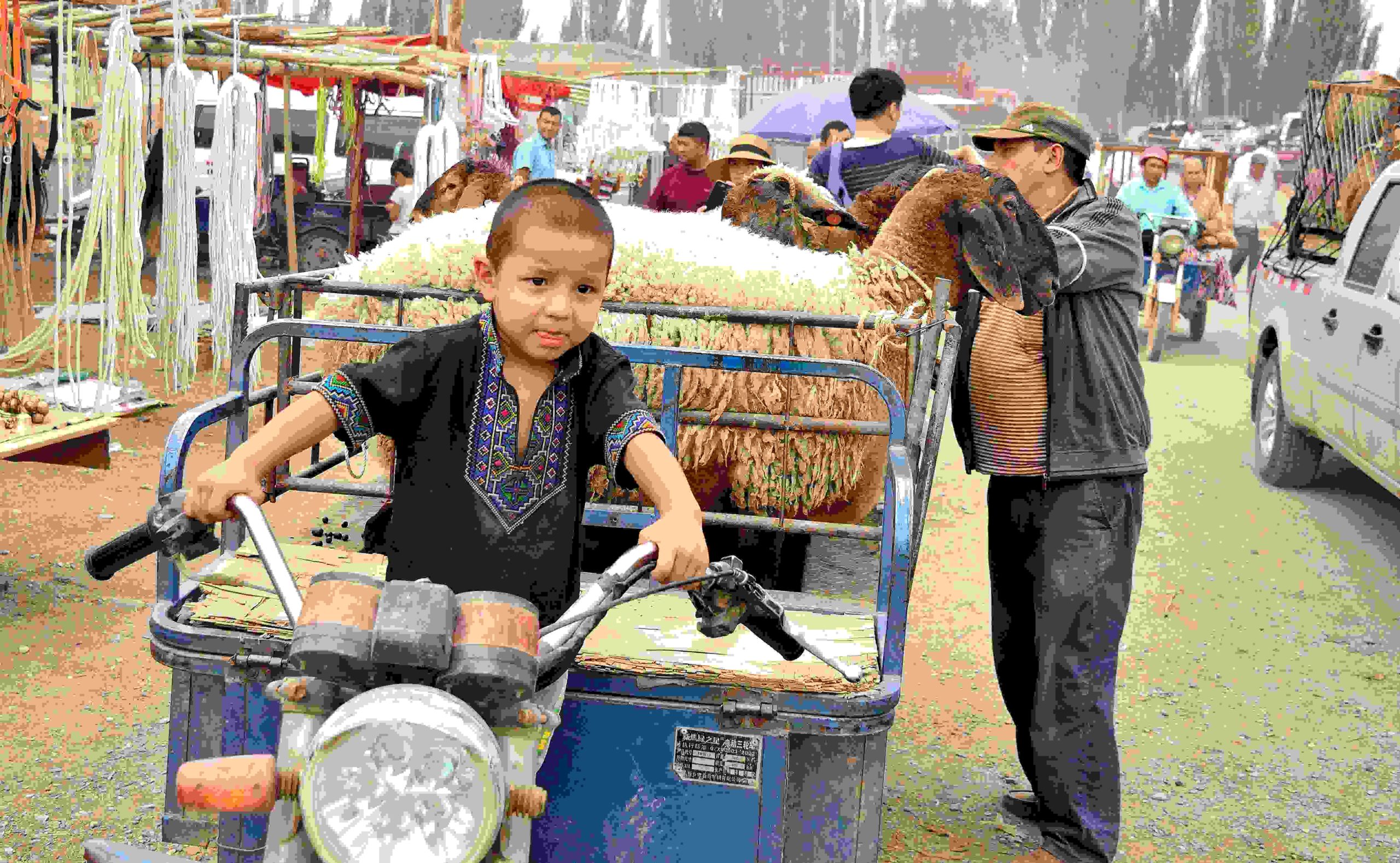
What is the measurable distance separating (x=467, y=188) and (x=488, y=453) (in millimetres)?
3099

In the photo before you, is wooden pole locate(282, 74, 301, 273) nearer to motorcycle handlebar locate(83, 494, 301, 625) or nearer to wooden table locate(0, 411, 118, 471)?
wooden table locate(0, 411, 118, 471)

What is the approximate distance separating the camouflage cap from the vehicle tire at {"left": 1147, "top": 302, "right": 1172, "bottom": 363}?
1032cm

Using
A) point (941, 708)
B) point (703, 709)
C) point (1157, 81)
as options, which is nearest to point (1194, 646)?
point (941, 708)

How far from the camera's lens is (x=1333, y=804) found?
13.4 ft

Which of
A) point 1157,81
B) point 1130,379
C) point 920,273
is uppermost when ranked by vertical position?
point 1157,81

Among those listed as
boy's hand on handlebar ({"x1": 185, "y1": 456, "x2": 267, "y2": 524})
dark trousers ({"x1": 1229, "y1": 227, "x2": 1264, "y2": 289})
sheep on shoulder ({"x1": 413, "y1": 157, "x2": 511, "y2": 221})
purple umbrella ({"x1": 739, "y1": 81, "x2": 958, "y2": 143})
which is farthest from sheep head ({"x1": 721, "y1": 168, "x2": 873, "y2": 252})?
dark trousers ({"x1": 1229, "y1": 227, "x2": 1264, "y2": 289})

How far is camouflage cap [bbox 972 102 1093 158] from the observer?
11.3ft

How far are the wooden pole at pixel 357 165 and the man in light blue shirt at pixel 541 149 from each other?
1.62m

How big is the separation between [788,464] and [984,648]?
2468 millimetres

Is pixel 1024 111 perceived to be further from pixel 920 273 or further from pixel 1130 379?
pixel 1130 379

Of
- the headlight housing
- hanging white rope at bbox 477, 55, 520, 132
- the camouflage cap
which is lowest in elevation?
the headlight housing

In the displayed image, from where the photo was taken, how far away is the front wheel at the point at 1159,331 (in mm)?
13273

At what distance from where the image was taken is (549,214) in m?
2.13

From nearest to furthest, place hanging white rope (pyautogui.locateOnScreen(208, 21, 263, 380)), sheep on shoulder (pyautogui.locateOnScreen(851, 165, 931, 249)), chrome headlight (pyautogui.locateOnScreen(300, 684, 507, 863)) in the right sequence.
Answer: chrome headlight (pyautogui.locateOnScreen(300, 684, 507, 863)) → sheep on shoulder (pyautogui.locateOnScreen(851, 165, 931, 249)) → hanging white rope (pyautogui.locateOnScreen(208, 21, 263, 380))
